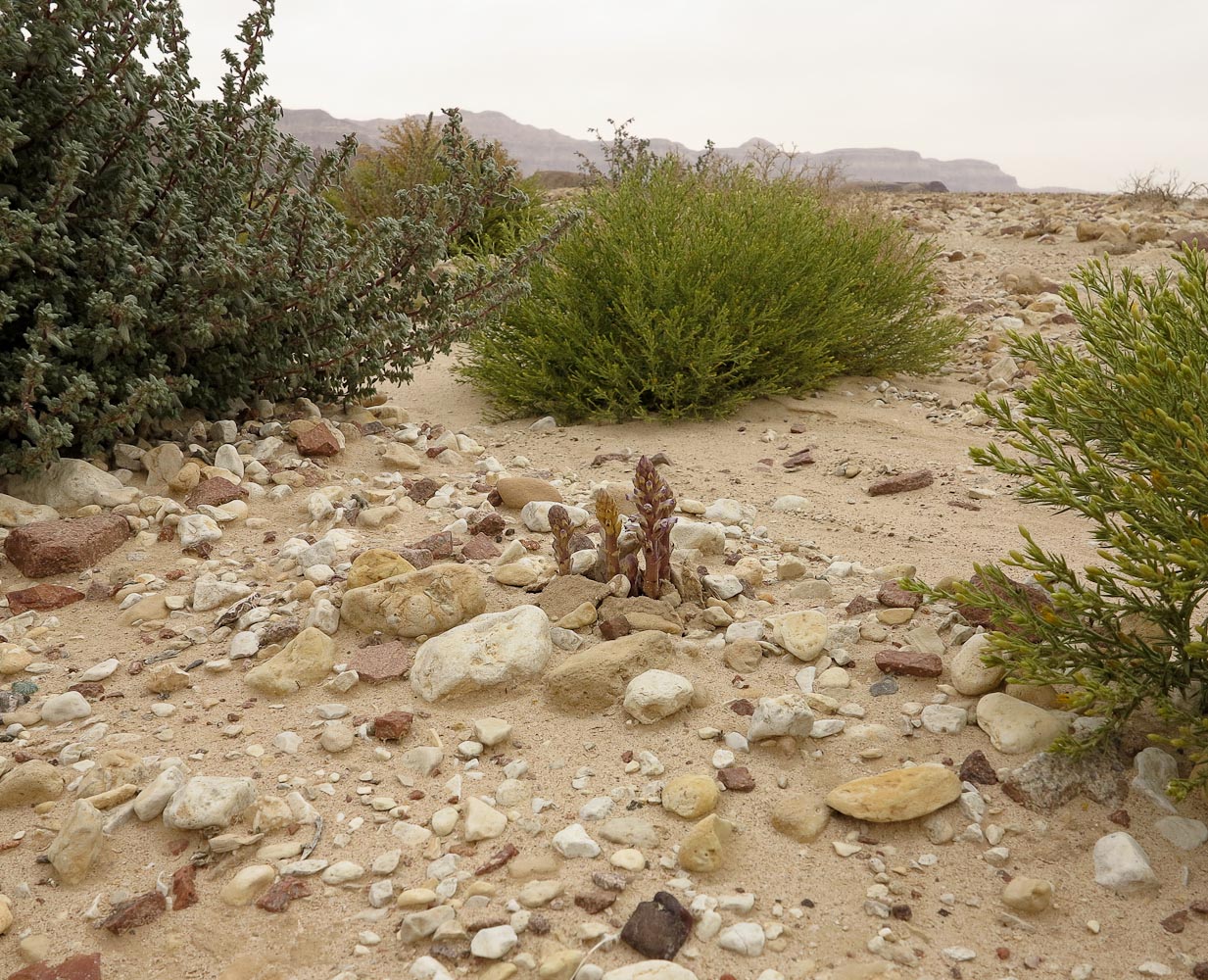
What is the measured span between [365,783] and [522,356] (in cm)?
394

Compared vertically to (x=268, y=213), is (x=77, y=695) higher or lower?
lower

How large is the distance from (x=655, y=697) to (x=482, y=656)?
1.68 ft

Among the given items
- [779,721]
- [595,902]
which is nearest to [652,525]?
[779,721]

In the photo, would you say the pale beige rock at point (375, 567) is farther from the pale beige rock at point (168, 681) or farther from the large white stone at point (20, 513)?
the large white stone at point (20, 513)

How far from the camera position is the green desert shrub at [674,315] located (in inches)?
218

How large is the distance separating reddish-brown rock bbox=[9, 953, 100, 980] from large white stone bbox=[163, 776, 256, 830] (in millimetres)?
351

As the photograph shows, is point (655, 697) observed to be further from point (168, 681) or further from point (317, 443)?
point (317, 443)

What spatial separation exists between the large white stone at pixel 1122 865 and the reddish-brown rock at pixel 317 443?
345 centimetres

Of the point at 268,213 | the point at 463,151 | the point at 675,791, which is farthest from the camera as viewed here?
the point at 463,151

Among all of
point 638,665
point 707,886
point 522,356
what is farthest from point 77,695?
point 522,356

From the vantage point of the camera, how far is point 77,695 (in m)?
2.69

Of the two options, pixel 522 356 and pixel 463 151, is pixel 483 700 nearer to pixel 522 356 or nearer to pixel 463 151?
pixel 463 151

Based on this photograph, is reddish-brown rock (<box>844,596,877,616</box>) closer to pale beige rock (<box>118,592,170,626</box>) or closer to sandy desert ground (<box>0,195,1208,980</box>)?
sandy desert ground (<box>0,195,1208,980</box>)

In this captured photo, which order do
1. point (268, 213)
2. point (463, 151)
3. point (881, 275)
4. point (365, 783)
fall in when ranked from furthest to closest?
point (881, 275) → point (463, 151) → point (268, 213) → point (365, 783)
